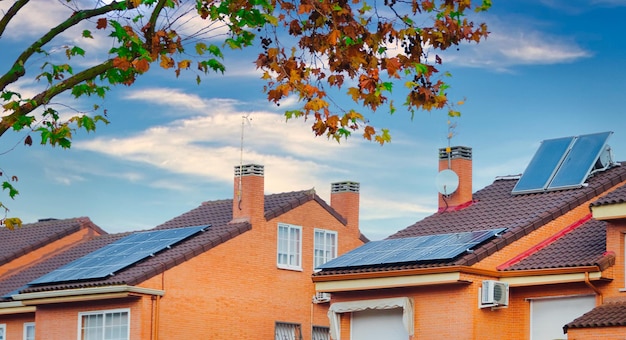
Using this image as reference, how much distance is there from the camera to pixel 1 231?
48781 millimetres

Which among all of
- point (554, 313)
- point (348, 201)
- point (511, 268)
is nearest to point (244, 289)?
point (348, 201)

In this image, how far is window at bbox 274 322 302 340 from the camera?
38719 mm

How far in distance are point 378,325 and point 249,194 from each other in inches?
381

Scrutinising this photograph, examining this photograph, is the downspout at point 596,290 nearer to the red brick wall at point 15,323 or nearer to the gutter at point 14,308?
the gutter at point 14,308

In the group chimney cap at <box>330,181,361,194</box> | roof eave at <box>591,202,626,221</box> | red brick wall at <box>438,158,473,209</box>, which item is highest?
chimney cap at <box>330,181,361,194</box>

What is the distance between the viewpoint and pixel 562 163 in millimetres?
32594

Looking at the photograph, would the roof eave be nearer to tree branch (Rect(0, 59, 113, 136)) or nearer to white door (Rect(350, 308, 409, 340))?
white door (Rect(350, 308, 409, 340))

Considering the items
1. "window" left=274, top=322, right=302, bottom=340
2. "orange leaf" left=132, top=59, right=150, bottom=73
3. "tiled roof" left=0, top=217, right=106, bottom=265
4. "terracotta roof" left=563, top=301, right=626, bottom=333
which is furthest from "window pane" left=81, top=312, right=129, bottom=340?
"orange leaf" left=132, top=59, right=150, bottom=73

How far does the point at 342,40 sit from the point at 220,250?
23.1 m

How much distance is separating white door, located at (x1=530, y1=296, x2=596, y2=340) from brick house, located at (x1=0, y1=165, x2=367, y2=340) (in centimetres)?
1173

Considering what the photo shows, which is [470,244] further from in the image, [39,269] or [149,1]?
[39,269]

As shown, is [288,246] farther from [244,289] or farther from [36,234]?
[36,234]

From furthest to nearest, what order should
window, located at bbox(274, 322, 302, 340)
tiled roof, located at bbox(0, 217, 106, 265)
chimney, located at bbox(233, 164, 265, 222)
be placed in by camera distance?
1. tiled roof, located at bbox(0, 217, 106, 265)
2. chimney, located at bbox(233, 164, 265, 222)
3. window, located at bbox(274, 322, 302, 340)

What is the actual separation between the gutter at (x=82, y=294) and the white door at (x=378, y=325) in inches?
276
